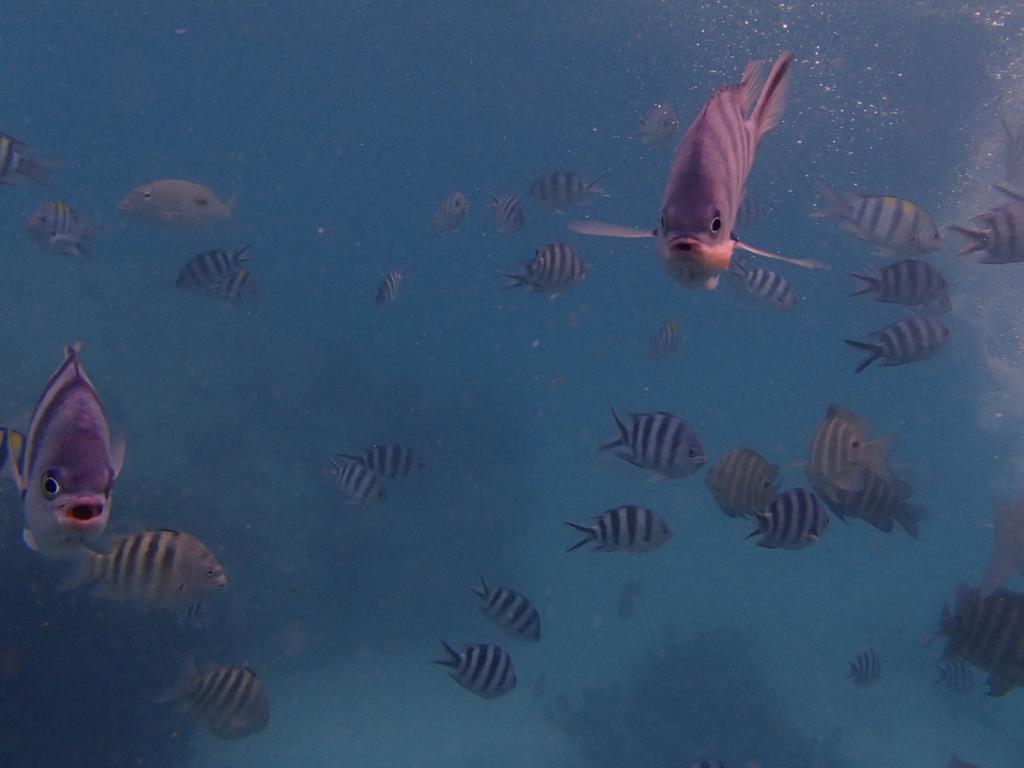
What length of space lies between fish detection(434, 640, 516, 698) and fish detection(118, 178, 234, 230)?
5572mm

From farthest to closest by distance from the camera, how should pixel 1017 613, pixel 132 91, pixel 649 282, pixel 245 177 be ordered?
pixel 245 177
pixel 132 91
pixel 649 282
pixel 1017 613

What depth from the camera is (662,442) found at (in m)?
4.79

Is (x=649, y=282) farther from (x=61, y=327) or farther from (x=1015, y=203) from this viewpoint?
(x=1015, y=203)

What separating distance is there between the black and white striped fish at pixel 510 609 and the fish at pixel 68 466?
3699 millimetres

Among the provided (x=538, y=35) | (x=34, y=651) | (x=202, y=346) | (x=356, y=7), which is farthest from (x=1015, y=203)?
(x=356, y=7)

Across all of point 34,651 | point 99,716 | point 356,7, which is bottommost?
point 99,716

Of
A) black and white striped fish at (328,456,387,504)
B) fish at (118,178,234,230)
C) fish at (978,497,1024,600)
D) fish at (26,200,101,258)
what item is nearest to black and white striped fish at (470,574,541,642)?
black and white striped fish at (328,456,387,504)

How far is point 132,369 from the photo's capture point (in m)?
16.5

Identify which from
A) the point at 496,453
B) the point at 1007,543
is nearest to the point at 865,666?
the point at 1007,543

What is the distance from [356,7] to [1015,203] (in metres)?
38.1

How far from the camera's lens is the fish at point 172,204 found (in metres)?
7.79

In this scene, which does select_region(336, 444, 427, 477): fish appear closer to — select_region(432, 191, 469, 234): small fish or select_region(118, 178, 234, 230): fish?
select_region(118, 178, 234, 230): fish

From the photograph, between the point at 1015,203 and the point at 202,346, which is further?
the point at 202,346

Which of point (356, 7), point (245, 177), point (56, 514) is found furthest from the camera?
point (245, 177)
